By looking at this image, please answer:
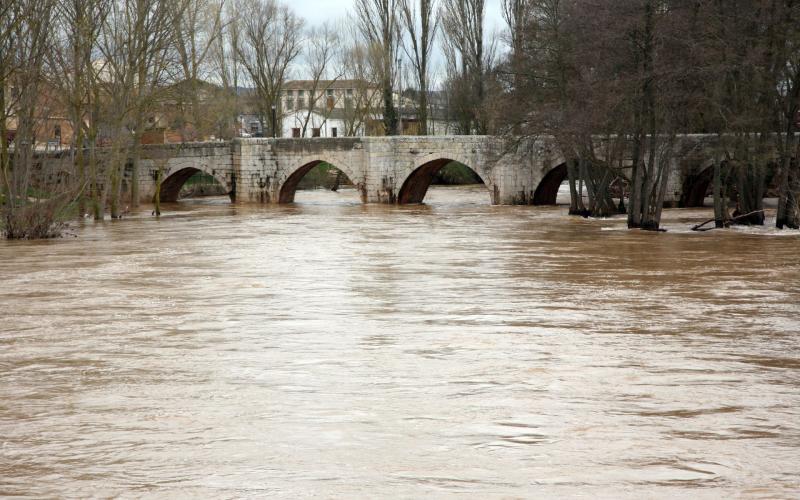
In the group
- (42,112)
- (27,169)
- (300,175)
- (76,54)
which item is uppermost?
(76,54)

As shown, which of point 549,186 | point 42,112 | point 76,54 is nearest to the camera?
point 42,112

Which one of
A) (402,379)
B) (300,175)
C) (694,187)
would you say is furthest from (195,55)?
(402,379)

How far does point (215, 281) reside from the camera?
15414 mm

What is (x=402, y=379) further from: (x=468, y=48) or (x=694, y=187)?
(x=468, y=48)

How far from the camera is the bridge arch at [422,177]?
1526 inches

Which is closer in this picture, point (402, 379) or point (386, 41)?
→ point (402, 379)

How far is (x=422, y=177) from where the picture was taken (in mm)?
41500

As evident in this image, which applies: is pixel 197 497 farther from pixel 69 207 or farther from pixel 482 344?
pixel 69 207

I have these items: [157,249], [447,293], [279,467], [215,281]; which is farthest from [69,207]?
[279,467]

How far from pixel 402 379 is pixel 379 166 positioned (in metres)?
32.3

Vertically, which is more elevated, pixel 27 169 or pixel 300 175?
pixel 27 169

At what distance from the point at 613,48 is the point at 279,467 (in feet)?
65.1

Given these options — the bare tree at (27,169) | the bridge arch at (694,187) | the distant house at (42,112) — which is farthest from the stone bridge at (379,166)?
the bare tree at (27,169)

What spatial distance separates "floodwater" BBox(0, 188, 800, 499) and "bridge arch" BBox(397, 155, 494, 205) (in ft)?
68.6
